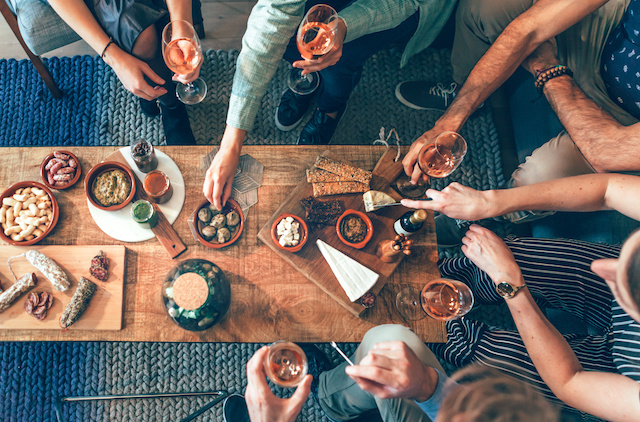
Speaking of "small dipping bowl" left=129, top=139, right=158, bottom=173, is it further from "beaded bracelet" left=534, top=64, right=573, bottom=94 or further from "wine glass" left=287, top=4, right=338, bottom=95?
"beaded bracelet" left=534, top=64, right=573, bottom=94

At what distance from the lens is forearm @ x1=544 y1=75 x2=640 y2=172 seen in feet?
4.91

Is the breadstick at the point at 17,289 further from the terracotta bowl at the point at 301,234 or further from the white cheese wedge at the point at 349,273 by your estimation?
the white cheese wedge at the point at 349,273

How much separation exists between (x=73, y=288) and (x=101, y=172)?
470 millimetres

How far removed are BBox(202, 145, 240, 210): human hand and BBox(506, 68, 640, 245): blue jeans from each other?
5.62 ft


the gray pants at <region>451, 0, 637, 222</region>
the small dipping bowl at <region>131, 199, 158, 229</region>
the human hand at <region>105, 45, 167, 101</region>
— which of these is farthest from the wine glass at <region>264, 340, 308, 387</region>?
the gray pants at <region>451, 0, 637, 222</region>

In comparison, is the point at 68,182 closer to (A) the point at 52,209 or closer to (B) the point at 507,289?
(A) the point at 52,209

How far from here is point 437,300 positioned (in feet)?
4.69

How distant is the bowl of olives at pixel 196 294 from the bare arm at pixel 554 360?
103 centimetres

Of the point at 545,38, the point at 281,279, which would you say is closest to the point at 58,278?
the point at 281,279

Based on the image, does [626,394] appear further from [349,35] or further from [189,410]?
[189,410]

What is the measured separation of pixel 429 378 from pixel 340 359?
38.0 inches

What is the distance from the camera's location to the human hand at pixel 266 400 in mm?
1131

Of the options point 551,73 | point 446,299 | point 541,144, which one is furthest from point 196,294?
point 541,144

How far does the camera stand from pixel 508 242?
5.66 feet
